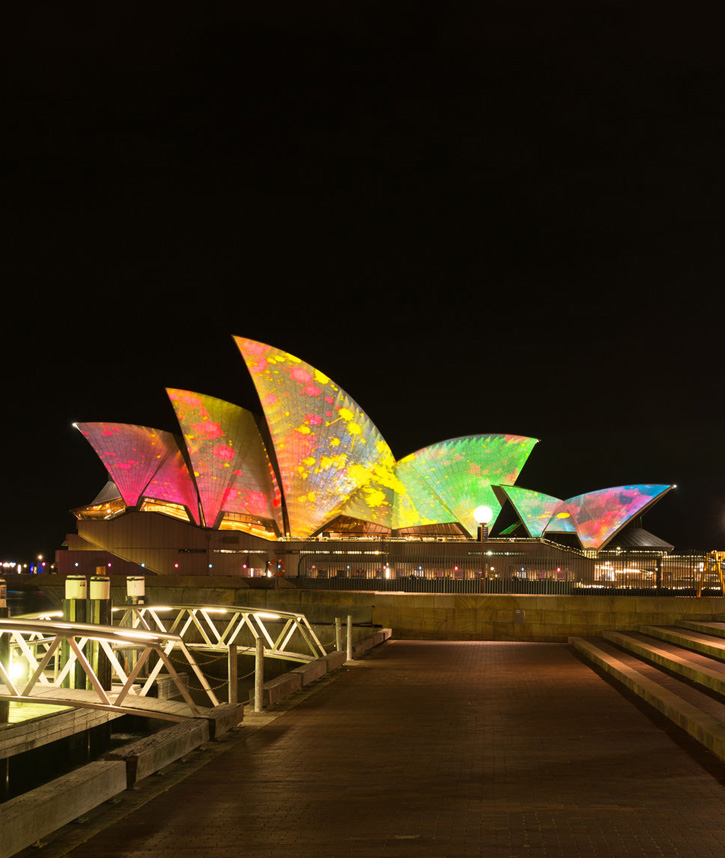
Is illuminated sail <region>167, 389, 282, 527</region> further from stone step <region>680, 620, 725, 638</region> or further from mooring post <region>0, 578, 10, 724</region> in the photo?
mooring post <region>0, 578, 10, 724</region>

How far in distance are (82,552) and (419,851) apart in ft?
161

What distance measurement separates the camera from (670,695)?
1039cm

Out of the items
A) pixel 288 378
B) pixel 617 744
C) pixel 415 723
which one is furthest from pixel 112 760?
pixel 288 378

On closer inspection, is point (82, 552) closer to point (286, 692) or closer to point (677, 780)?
point (286, 692)

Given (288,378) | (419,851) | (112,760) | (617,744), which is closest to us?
(419,851)

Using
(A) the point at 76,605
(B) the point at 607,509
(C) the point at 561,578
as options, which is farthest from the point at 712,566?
(A) the point at 76,605

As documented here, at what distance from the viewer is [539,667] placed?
595 inches

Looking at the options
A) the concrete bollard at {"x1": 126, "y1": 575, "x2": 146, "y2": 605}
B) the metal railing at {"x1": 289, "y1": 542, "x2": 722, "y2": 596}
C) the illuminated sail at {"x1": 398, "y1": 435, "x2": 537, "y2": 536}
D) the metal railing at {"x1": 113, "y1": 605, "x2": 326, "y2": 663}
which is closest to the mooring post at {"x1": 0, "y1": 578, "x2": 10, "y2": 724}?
the metal railing at {"x1": 113, "y1": 605, "x2": 326, "y2": 663}

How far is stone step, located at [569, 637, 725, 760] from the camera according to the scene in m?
8.29

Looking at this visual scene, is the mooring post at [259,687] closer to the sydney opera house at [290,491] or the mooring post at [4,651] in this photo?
the mooring post at [4,651]

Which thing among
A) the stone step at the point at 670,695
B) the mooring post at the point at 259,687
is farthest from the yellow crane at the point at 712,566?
the mooring post at the point at 259,687

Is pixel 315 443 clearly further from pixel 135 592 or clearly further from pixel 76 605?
pixel 76 605

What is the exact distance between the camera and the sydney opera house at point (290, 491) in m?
47.4

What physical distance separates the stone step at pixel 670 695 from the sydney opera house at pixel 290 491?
30.6m
